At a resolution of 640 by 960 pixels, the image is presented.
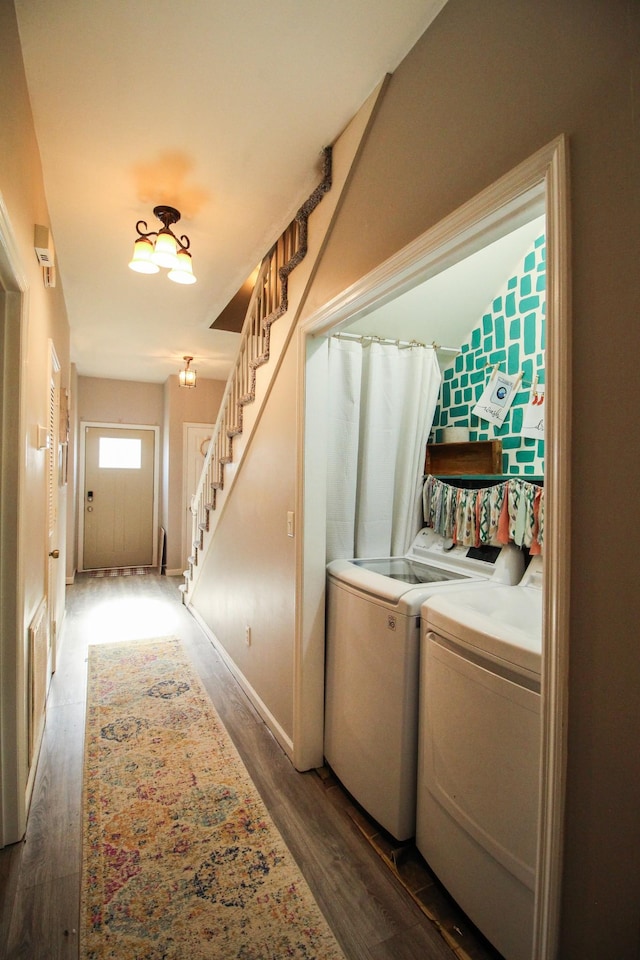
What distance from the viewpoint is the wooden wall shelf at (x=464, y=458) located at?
2125 mm

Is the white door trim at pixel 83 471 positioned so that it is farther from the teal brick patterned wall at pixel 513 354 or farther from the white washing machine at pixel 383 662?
the teal brick patterned wall at pixel 513 354

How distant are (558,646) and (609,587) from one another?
16cm

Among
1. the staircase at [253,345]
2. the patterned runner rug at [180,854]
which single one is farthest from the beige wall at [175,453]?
the patterned runner rug at [180,854]

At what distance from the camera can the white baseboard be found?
223 cm

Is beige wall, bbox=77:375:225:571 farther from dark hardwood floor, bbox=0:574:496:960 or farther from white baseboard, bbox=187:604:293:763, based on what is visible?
dark hardwood floor, bbox=0:574:496:960

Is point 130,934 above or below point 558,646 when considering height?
below

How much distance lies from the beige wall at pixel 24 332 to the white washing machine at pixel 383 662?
122 cm

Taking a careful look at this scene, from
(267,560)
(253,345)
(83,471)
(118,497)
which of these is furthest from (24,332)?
(118,497)

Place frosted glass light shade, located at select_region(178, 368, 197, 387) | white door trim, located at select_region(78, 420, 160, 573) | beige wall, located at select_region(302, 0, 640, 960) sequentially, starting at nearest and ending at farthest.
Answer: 1. beige wall, located at select_region(302, 0, 640, 960)
2. frosted glass light shade, located at select_region(178, 368, 197, 387)
3. white door trim, located at select_region(78, 420, 160, 573)

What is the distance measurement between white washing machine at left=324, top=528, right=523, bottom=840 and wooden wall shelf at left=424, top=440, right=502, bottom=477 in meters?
0.37

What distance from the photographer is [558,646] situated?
908 millimetres

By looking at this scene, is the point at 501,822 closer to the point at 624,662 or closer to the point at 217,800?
the point at 624,662

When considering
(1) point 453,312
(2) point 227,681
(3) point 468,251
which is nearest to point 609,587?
(3) point 468,251

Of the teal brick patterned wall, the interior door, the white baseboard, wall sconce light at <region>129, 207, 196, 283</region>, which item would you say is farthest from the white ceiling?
the interior door
